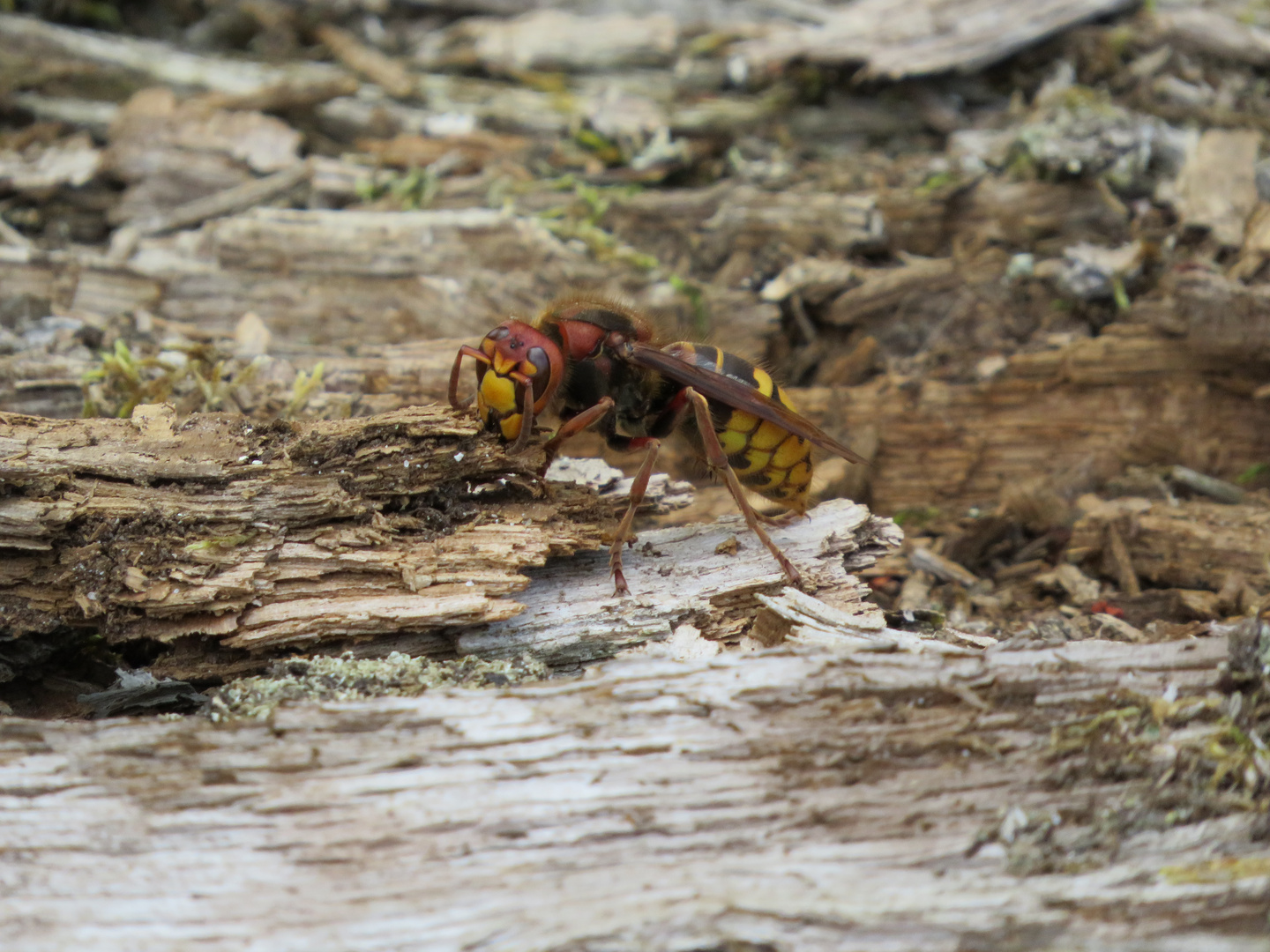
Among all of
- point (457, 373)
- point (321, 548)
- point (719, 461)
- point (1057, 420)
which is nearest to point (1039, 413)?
point (1057, 420)

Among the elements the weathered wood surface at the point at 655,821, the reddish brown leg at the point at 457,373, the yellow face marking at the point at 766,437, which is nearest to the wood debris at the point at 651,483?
the weathered wood surface at the point at 655,821

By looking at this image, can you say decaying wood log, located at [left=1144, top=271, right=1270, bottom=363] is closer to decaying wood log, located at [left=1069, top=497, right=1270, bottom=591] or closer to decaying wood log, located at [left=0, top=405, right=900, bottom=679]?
decaying wood log, located at [left=1069, top=497, right=1270, bottom=591]

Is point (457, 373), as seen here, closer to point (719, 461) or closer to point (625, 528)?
point (625, 528)

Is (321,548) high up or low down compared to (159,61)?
down

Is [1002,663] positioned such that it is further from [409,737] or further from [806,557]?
[409,737]

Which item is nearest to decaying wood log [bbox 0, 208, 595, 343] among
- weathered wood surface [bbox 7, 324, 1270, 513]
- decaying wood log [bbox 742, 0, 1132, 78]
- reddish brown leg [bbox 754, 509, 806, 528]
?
weathered wood surface [bbox 7, 324, 1270, 513]

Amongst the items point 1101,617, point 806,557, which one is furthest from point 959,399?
point 806,557

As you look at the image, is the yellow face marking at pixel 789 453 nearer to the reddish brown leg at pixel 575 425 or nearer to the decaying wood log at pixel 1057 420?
the reddish brown leg at pixel 575 425
